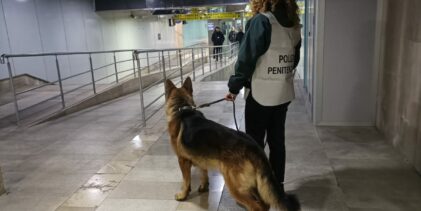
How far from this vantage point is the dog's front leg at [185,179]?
96.4 inches

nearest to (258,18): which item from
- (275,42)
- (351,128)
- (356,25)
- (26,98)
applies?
(275,42)

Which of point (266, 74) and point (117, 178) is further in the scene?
point (117, 178)

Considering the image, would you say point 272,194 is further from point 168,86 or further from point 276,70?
point 168,86

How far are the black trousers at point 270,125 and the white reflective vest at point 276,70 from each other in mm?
67

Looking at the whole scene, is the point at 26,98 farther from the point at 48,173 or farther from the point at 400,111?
the point at 400,111

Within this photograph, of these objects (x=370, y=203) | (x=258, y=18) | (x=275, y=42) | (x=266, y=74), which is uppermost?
(x=258, y=18)

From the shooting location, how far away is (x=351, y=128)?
3.93 metres

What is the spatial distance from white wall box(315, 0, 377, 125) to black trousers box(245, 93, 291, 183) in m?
1.79

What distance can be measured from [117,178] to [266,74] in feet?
5.20

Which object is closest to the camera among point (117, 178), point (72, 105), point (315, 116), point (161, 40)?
point (117, 178)

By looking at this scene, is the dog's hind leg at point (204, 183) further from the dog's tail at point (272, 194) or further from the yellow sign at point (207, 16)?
the yellow sign at point (207, 16)

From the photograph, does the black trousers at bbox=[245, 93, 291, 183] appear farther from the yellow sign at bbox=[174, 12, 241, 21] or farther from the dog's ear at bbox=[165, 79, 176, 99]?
the yellow sign at bbox=[174, 12, 241, 21]

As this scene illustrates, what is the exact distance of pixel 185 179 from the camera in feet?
8.30

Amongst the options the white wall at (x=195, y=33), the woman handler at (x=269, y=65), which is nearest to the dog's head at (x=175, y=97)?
the woman handler at (x=269, y=65)
